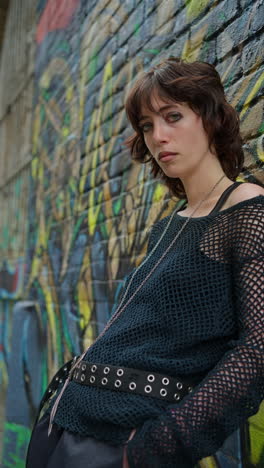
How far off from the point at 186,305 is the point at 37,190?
3981 mm

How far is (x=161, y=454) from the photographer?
3.59ft

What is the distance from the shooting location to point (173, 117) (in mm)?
1440

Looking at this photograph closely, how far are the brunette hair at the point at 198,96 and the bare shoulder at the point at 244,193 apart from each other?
21cm

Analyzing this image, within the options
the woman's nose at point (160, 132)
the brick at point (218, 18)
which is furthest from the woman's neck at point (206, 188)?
the brick at point (218, 18)

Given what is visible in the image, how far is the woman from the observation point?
3.67ft

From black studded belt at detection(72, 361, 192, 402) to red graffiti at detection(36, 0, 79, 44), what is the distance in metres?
3.57

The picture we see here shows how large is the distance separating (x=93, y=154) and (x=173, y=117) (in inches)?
88.2

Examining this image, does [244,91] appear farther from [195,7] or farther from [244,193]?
[244,193]

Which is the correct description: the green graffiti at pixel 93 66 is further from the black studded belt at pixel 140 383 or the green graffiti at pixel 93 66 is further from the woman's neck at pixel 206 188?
the black studded belt at pixel 140 383

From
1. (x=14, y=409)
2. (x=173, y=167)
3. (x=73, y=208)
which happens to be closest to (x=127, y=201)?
(x=73, y=208)

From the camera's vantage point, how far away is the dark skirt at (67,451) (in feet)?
3.95

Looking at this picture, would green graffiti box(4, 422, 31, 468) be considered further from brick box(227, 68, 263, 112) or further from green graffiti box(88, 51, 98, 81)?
brick box(227, 68, 263, 112)

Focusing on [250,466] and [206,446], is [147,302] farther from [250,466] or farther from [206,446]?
[250,466]

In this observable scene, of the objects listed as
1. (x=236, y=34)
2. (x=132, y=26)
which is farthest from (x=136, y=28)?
(x=236, y=34)
